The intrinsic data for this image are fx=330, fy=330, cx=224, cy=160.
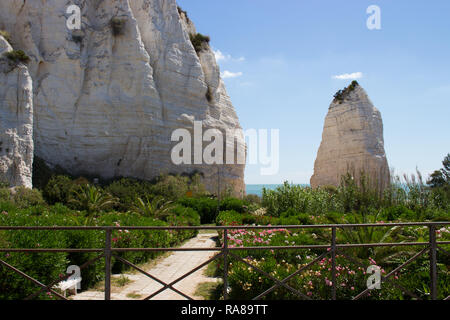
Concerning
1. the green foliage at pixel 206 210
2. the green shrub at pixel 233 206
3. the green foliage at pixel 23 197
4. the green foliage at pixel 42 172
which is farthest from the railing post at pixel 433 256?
the green foliage at pixel 42 172

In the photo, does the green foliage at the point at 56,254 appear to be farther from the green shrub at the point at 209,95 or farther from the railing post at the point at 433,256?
the green shrub at the point at 209,95

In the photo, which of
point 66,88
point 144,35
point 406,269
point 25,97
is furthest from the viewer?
point 144,35

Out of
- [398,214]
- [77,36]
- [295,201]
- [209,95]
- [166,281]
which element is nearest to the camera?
[166,281]

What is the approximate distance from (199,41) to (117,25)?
9390 mm

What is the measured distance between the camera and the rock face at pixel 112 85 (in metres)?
24.9

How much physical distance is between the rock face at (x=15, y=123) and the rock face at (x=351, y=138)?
2566cm

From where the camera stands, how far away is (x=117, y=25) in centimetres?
2798

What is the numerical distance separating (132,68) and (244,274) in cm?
2578

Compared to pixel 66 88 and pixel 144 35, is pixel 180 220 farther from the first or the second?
pixel 144 35

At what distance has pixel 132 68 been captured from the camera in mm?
27750

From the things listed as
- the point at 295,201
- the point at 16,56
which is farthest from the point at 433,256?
the point at 16,56

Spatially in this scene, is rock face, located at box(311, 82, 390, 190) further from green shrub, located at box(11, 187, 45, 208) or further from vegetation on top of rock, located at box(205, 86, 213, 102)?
green shrub, located at box(11, 187, 45, 208)

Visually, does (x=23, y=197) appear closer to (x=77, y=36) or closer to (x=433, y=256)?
(x=77, y=36)
